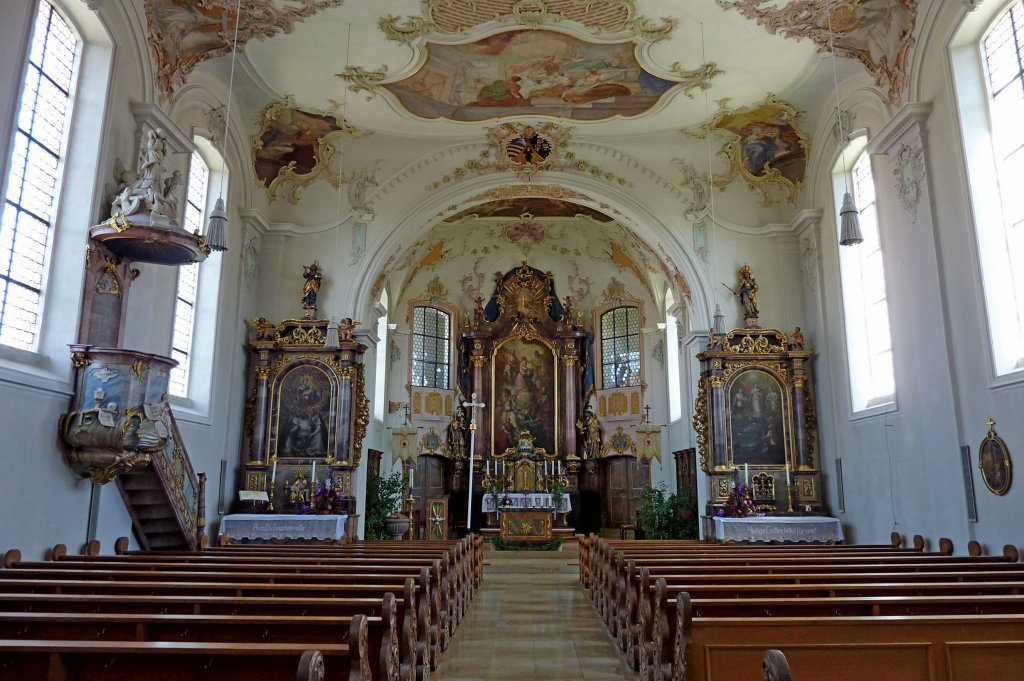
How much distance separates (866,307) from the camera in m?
13.7

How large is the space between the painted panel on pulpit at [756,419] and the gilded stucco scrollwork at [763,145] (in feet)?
13.5

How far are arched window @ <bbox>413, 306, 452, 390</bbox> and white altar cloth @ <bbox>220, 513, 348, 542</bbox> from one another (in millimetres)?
9214

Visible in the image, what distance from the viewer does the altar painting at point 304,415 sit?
49.2 ft

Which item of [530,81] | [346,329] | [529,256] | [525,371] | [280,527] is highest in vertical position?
[530,81]

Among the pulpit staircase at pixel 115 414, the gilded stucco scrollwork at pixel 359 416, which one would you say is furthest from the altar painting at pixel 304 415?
the pulpit staircase at pixel 115 414

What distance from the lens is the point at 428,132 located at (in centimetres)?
1616

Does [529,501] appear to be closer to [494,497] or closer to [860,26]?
[494,497]

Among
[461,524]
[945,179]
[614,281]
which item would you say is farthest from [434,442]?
[945,179]

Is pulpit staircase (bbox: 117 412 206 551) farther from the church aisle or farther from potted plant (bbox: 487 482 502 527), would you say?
potted plant (bbox: 487 482 502 527)

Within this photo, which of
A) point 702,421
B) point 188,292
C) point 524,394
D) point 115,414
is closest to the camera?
point 115,414

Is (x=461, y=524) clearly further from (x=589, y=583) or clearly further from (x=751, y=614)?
(x=751, y=614)

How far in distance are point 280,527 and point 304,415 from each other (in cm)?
238

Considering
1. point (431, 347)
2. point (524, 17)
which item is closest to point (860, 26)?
point (524, 17)

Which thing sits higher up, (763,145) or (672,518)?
(763,145)
